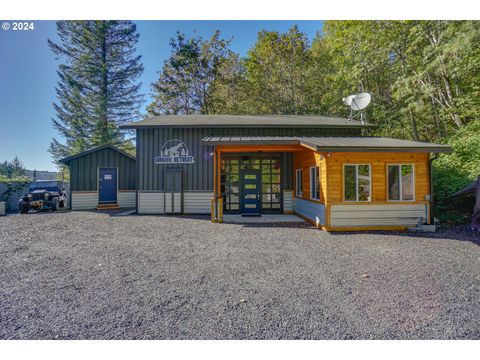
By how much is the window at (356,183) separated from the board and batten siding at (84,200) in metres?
11.0

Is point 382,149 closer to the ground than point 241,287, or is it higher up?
higher up

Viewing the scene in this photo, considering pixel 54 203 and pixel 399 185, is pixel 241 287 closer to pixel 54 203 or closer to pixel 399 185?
pixel 399 185

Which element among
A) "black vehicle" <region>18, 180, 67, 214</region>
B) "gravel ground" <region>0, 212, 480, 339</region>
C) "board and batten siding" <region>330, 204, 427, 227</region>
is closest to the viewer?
"gravel ground" <region>0, 212, 480, 339</region>

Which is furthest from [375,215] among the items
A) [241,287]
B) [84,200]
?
[84,200]

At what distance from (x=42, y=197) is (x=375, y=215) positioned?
13.5 m

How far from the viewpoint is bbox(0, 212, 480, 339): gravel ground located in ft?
7.64

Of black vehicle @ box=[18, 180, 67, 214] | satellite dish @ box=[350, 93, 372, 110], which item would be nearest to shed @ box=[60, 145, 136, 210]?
black vehicle @ box=[18, 180, 67, 214]

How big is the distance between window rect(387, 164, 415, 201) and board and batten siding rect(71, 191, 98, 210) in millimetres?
12216

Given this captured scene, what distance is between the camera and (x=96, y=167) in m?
11.2

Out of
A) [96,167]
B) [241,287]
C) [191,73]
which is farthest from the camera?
[191,73]

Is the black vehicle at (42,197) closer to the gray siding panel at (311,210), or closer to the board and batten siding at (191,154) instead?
the board and batten siding at (191,154)

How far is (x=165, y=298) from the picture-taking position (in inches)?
114

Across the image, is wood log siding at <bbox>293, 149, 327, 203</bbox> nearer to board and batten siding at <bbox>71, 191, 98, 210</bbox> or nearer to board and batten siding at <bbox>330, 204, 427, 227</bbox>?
board and batten siding at <bbox>330, 204, 427, 227</bbox>
